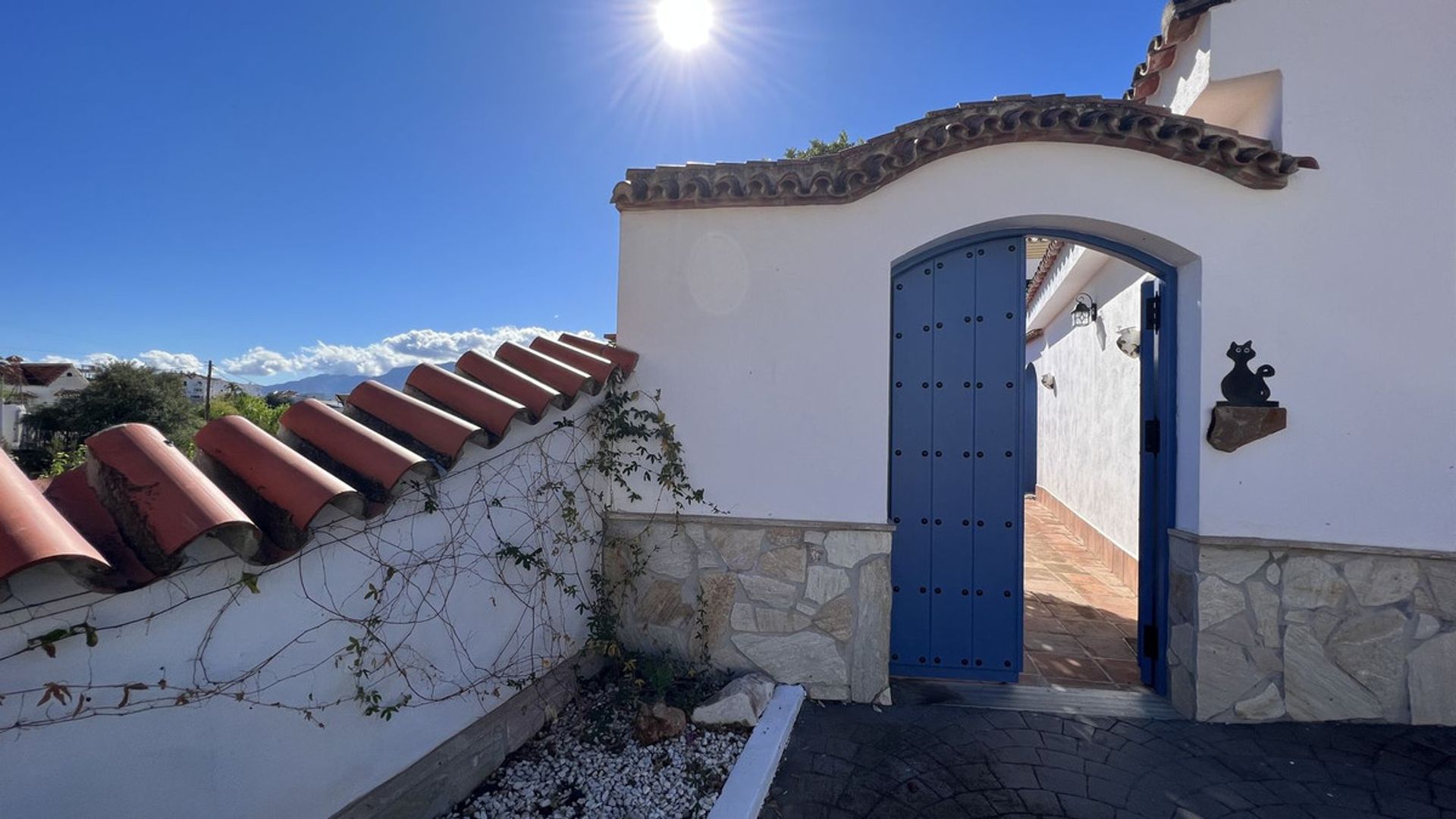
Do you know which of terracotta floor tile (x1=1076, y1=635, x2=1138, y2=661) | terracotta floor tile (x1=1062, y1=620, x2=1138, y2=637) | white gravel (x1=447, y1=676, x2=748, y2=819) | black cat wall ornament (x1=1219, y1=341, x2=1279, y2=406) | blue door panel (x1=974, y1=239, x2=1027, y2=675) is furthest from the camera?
terracotta floor tile (x1=1062, y1=620, x2=1138, y2=637)

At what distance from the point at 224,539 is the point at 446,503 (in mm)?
959

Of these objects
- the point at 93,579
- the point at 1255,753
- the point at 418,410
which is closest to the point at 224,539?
the point at 93,579

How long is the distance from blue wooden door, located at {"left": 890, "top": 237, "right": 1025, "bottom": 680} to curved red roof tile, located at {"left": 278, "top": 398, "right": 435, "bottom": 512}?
2675mm

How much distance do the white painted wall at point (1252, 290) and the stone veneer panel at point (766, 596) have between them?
0.62 ft

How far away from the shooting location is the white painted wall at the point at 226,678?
142 centimetres

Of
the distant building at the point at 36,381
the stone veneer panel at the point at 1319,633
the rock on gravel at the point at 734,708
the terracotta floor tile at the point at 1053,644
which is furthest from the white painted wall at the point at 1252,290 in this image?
the distant building at the point at 36,381

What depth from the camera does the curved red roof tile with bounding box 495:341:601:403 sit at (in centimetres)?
310

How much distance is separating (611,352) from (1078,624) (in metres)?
4.11

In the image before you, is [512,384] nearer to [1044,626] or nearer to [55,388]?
[1044,626]

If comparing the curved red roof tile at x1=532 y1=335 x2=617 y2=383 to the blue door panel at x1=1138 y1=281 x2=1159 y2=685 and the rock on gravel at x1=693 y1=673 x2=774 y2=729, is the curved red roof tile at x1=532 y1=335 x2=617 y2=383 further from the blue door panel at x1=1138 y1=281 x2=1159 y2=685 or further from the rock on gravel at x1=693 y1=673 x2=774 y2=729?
the blue door panel at x1=1138 y1=281 x2=1159 y2=685

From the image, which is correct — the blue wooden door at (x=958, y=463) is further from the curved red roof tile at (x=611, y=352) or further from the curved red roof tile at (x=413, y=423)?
the curved red roof tile at (x=413, y=423)

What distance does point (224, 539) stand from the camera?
1591 mm

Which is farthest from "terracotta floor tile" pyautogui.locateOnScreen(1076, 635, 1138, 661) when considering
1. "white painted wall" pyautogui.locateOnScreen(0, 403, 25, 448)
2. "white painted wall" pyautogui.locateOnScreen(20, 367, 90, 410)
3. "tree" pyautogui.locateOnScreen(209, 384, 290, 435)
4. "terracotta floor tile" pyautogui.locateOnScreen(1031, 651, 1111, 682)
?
"white painted wall" pyautogui.locateOnScreen(20, 367, 90, 410)

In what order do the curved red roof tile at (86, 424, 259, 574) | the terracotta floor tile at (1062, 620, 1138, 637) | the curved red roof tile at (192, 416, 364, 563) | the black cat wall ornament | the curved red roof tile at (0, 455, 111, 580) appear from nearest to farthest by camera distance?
the curved red roof tile at (0, 455, 111, 580) → the curved red roof tile at (86, 424, 259, 574) → the curved red roof tile at (192, 416, 364, 563) → the black cat wall ornament → the terracotta floor tile at (1062, 620, 1138, 637)
